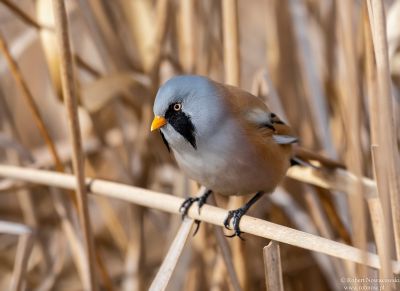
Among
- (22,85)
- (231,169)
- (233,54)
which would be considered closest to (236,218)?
(231,169)

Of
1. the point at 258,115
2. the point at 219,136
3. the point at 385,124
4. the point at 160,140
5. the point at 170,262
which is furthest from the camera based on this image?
the point at 160,140

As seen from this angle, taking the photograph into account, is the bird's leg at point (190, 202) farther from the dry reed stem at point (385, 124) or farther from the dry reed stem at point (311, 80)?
the dry reed stem at point (385, 124)

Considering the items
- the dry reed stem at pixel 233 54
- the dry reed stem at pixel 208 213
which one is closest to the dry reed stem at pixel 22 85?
the dry reed stem at pixel 208 213

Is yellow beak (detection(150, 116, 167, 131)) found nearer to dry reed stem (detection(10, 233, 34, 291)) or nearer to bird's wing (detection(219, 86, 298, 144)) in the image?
bird's wing (detection(219, 86, 298, 144))

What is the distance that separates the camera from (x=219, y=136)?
1.85 meters

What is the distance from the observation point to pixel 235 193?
6.44 feet

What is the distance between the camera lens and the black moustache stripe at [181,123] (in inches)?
71.2

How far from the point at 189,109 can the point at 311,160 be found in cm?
52

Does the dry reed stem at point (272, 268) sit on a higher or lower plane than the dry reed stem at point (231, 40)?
lower

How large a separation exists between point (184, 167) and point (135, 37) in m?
0.87

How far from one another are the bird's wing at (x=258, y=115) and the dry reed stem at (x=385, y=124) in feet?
2.04

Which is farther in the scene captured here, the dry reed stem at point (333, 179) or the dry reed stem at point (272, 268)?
the dry reed stem at point (333, 179)

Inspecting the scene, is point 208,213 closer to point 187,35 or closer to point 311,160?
point 311,160

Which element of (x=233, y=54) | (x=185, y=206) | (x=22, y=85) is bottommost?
(x=185, y=206)
